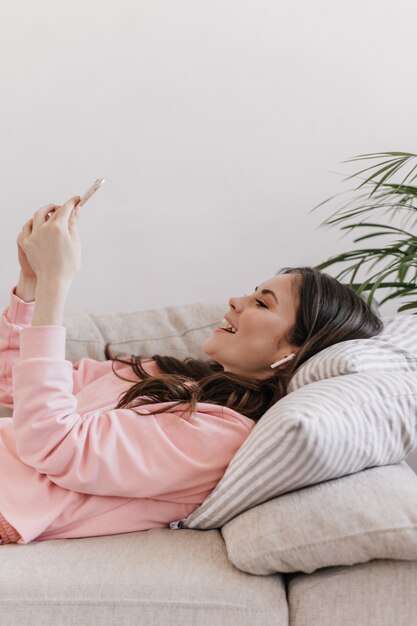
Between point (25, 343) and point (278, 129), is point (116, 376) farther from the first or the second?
point (278, 129)

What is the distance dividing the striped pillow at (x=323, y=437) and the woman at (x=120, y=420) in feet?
0.27

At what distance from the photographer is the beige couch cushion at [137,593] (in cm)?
112

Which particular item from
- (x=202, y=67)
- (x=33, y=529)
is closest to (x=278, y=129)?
(x=202, y=67)

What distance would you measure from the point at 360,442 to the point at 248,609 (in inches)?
11.8

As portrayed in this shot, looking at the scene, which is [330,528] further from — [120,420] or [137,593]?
[120,420]

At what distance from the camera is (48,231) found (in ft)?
4.59

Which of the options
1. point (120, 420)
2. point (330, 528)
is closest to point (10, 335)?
point (120, 420)

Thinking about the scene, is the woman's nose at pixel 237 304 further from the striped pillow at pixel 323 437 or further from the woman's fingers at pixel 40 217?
the woman's fingers at pixel 40 217

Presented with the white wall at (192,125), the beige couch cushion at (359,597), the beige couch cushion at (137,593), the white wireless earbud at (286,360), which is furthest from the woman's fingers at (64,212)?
the white wall at (192,125)

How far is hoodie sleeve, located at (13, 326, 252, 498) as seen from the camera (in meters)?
1.28

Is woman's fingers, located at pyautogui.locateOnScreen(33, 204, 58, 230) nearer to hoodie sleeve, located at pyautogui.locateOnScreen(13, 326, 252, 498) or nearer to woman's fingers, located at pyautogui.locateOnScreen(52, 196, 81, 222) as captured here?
woman's fingers, located at pyautogui.locateOnScreen(52, 196, 81, 222)

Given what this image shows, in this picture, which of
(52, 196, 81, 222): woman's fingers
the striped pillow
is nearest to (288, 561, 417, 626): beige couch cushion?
the striped pillow

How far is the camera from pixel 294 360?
1572 millimetres

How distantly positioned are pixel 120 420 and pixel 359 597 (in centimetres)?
49
